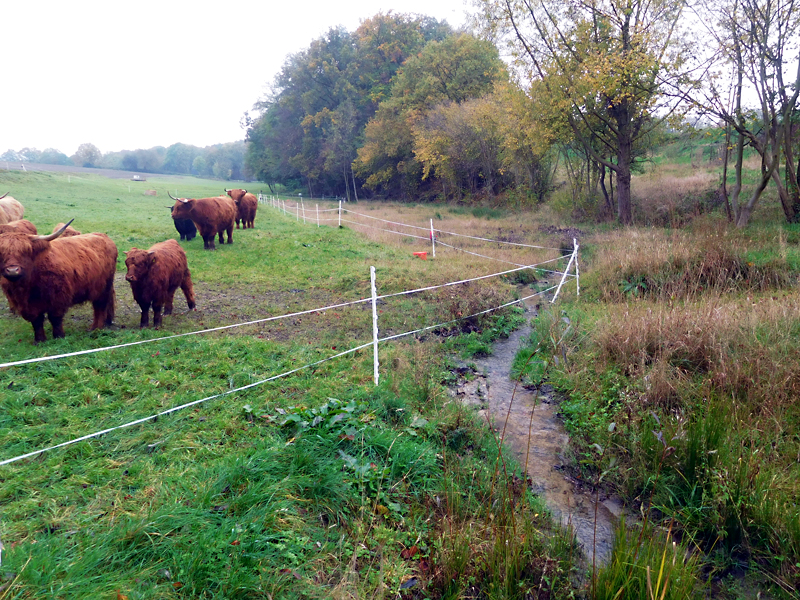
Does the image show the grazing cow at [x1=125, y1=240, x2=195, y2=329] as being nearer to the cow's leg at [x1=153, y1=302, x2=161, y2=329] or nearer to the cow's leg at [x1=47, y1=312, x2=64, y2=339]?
the cow's leg at [x1=153, y1=302, x2=161, y2=329]

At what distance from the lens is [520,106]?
17109mm

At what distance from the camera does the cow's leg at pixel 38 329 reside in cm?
620

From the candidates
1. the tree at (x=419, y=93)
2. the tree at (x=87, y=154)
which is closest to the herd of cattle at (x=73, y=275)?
the tree at (x=419, y=93)

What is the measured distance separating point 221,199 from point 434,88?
21228mm

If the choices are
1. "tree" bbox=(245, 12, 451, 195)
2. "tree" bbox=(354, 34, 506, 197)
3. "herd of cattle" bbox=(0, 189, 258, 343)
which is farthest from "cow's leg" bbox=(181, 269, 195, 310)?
"tree" bbox=(245, 12, 451, 195)

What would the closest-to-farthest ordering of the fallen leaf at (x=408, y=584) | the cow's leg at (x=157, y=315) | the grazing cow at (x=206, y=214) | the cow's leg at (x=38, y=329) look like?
the fallen leaf at (x=408, y=584)
the cow's leg at (x=38, y=329)
the cow's leg at (x=157, y=315)
the grazing cow at (x=206, y=214)

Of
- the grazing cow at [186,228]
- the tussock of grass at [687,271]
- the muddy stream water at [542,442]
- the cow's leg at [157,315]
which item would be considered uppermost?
the grazing cow at [186,228]

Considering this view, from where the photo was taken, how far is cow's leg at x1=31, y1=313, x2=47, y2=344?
6.20 metres

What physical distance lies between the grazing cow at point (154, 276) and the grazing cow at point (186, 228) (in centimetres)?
747

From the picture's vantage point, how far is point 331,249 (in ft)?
45.4

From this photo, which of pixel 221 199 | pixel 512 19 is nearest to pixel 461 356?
pixel 221 199

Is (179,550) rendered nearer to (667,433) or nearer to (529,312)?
(667,433)

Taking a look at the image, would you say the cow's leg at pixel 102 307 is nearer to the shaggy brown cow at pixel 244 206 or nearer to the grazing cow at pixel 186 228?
the grazing cow at pixel 186 228

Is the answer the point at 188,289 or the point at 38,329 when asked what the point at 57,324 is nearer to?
the point at 38,329
